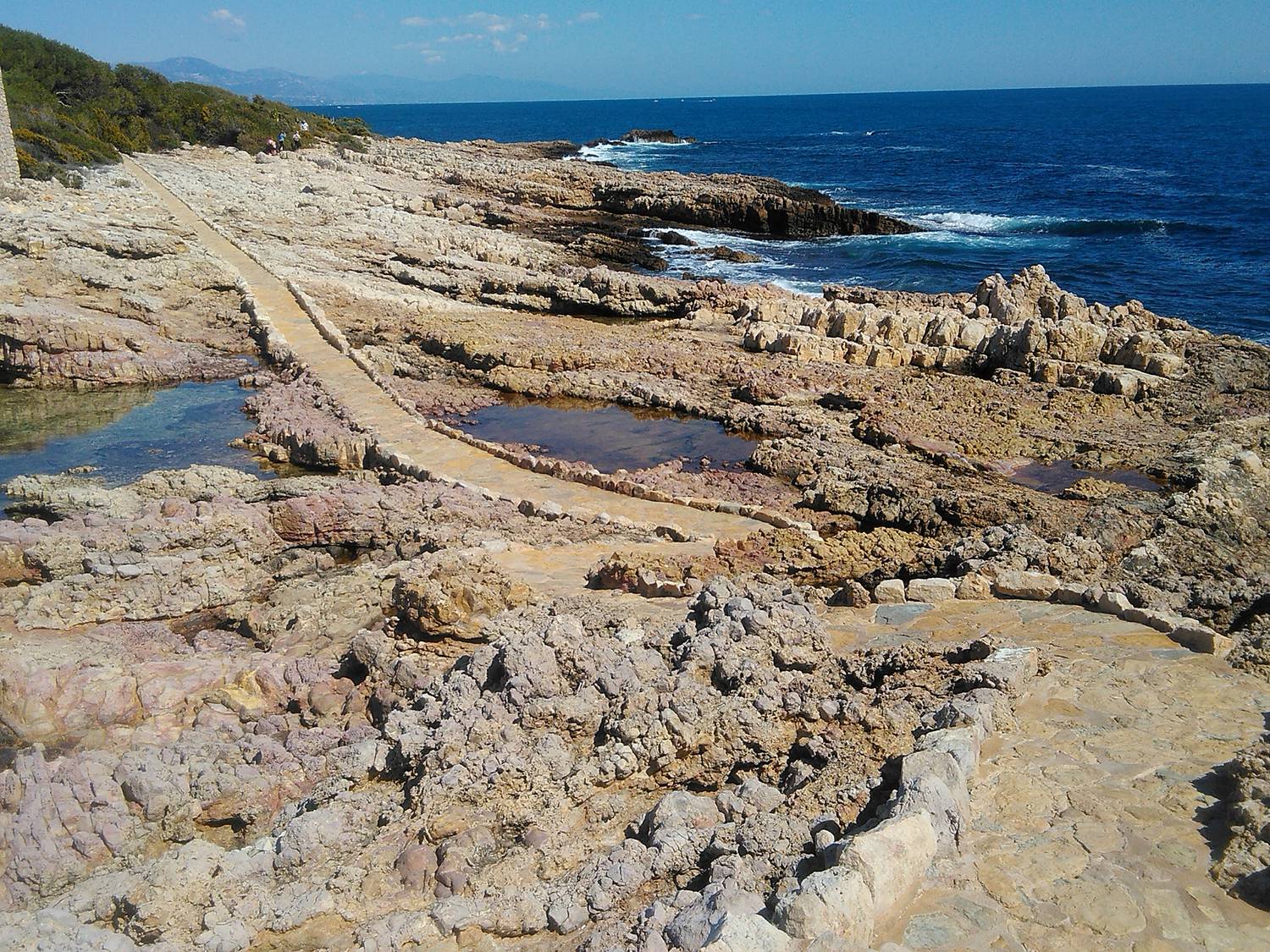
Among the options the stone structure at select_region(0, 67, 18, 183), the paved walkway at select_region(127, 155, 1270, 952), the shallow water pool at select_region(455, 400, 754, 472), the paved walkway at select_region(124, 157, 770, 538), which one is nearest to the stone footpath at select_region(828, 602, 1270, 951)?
the paved walkway at select_region(127, 155, 1270, 952)

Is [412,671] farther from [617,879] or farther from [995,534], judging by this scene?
[995,534]

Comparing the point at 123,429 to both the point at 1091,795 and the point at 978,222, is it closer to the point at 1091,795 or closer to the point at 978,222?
the point at 1091,795

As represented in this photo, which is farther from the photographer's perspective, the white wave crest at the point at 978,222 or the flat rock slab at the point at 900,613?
the white wave crest at the point at 978,222

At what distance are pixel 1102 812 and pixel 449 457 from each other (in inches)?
400

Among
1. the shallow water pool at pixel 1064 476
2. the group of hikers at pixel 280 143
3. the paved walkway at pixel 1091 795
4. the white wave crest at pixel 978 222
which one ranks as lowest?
the shallow water pool at pixel 1064 476

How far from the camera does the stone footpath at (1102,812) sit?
4.27m

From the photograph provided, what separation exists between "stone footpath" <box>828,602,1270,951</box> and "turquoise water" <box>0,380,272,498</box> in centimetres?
1135

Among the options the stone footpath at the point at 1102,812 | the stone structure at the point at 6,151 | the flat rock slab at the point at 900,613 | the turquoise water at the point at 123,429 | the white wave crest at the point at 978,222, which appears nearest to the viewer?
the stone footpath at the point at 1102,812

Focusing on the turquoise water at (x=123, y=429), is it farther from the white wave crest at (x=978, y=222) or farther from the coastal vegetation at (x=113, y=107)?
the white wave crest at (x=978, y=222)

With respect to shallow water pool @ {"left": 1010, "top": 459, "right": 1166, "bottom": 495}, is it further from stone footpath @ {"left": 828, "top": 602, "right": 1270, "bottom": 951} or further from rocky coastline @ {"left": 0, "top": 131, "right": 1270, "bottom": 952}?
stone footpath @ {"left": 828, "top": 602, "right": 1270, "bottom": 951}

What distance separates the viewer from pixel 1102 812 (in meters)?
5.03

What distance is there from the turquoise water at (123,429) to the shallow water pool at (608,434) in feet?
13.5

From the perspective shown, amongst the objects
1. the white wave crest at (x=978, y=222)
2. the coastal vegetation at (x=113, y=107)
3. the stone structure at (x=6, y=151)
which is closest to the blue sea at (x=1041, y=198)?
the white wave crest at (x=978, y=222)

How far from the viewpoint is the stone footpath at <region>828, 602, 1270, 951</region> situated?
4.27 metres
